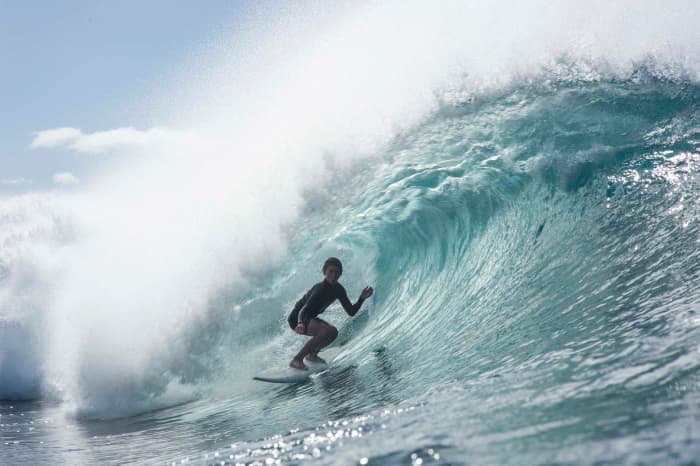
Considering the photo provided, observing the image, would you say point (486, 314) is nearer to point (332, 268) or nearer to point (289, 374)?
point (332, 268)

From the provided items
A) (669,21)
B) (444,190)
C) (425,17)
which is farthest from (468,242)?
(425,17)

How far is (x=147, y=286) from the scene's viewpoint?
388 inches

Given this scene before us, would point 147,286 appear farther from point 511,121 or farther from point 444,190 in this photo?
point 511,121

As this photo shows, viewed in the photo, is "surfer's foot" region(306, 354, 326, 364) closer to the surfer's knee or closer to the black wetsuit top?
the surfer's knee

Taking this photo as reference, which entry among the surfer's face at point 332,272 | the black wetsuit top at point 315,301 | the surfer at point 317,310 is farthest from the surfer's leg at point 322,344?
the surfer's face at point 332,272

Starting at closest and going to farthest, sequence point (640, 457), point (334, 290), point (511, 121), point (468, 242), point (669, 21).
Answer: point (640, 457), point (334, 290), point (468, 242), point (511, 121), point (669, 21)

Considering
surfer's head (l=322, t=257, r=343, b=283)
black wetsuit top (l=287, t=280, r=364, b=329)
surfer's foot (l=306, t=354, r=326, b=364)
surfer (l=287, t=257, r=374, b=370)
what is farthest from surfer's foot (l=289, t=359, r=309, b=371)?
surfer's head (l=322, t=257, r=343, b=283)

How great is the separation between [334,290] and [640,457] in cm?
453

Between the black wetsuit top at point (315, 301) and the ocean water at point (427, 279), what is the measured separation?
643 millimetres

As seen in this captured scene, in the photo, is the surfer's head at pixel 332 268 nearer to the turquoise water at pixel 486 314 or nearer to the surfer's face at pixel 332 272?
the surfer's face at pixel 332 272

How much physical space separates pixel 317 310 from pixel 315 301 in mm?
134

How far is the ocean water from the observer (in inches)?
158

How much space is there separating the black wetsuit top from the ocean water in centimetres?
64

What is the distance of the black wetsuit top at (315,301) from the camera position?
699 centimetres
